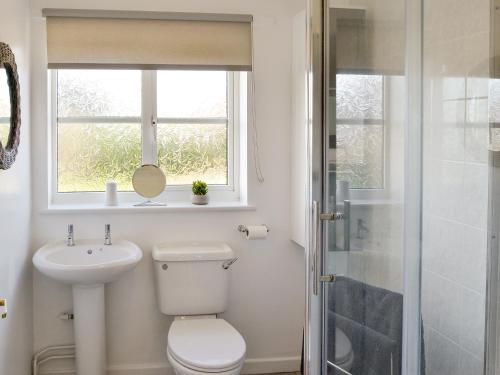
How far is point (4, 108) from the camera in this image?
2.63 meters

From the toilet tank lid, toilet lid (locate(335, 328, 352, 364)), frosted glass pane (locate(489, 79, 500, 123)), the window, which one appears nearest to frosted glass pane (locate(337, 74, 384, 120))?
the window

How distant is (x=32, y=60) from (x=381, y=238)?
2.25 m

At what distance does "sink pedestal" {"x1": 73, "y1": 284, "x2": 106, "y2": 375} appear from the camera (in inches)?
118

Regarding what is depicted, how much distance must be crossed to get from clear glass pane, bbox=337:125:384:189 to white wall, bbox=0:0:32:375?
1545 mm

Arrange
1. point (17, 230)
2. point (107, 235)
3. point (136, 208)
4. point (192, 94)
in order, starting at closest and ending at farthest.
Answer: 1. point (17, 230)
2. point (107, 235)
3. point (136, 208)
4. point (192, 94)

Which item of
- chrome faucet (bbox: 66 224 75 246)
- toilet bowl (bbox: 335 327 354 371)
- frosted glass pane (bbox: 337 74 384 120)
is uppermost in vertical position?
frosted glass pane (bbox: 337 74 384 120)

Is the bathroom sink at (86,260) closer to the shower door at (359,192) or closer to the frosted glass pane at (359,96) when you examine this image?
the shower door at (359,192)

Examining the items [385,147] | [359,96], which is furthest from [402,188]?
[359,96]

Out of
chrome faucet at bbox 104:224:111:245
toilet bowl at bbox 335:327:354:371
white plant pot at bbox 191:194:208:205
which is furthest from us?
white plant pot at bbox 191:194:208:205

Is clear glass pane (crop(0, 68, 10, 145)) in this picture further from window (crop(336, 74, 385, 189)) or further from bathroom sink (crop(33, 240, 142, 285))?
window (crop(336, 74, 385, 189))

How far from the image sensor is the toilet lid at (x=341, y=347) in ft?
6.12

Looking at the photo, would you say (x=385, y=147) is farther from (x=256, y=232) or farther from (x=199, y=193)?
(x=199, y=193)

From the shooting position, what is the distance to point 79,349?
304 cm

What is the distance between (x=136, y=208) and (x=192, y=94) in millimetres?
748
